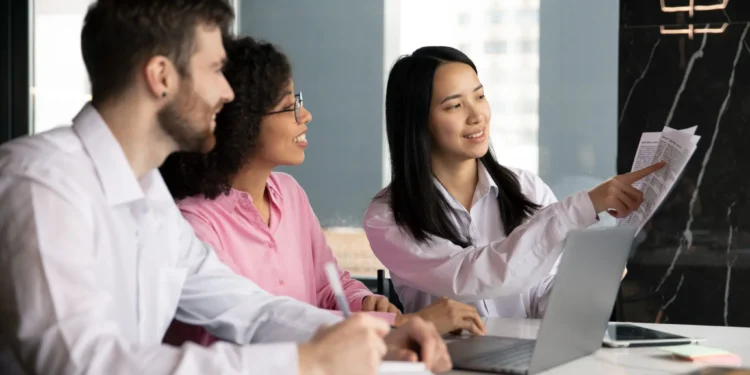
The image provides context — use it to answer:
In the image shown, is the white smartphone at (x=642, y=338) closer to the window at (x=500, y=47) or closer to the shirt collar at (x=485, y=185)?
the shirt collar at (x=485, y=185)

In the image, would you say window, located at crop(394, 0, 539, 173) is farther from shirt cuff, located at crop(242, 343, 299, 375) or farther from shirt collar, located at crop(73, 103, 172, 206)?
shirt cuff, located at crop(242, 343, 299, 375)

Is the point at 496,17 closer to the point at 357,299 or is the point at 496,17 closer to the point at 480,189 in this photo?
the point at 480,189

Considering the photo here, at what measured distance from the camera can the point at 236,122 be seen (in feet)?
7.37

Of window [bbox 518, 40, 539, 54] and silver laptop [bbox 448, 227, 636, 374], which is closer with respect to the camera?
silver laptop [bbox 448, 227, 636, 374]

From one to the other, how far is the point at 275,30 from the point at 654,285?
6.78 ft

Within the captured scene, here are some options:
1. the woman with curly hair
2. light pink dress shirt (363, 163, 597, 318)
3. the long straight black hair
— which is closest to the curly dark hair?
the woman with curly hair

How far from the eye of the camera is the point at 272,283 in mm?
2229

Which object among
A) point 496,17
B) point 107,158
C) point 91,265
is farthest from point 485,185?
point 496,17

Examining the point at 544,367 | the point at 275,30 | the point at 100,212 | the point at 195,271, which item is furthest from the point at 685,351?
the point at 275,30

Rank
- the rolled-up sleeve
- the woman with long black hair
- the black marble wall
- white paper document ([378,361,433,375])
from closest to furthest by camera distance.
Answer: white paper document ([378,361,433,375])
the rolled-up sleeve
the woman with long black hair
the black marble wall

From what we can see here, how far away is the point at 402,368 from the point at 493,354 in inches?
16.4

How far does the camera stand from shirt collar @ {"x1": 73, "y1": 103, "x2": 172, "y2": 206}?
136 cm

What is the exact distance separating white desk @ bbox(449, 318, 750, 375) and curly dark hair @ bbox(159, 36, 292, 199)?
73 centimetres

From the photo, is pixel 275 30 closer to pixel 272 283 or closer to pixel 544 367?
pixel 272 283
